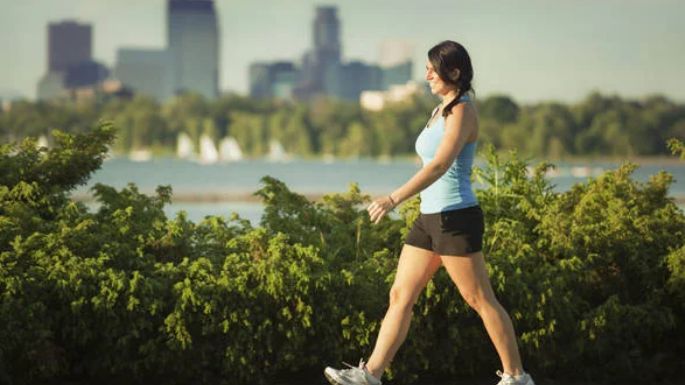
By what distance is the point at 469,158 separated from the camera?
6.16 metres

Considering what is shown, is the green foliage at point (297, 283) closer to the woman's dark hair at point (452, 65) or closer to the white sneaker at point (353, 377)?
the white sneaker at point (353, 377)

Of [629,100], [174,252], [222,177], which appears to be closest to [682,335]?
[174,252]

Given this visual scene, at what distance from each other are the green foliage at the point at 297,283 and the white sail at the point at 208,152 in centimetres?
14106

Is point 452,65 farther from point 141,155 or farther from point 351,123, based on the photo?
point 141,155

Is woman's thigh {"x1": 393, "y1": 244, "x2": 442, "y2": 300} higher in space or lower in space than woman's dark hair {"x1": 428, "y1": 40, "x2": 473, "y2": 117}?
lower

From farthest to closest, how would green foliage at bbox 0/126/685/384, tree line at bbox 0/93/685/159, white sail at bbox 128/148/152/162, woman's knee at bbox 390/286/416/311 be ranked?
white sail at bbox 128/148/152/162 < tree line at bbox 0/93/685/159 < green foliage at bbox 0/126/685/384 < woman's knee at bbox 390/286/416/311

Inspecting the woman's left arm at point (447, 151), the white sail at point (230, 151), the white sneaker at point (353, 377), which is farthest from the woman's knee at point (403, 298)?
the white sail at point (230, 151)

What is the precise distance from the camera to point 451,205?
6129 mm

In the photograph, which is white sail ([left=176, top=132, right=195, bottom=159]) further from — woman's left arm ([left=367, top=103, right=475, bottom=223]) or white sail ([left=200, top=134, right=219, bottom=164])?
woman's left arm ([left=367, top=103, right=475, bottom=223])

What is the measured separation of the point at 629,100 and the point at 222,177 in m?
59.3

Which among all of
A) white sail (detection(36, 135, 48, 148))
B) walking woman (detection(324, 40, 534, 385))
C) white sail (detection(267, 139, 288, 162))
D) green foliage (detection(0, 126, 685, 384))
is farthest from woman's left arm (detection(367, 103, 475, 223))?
white sail (detection(267, 139, 288, 162))

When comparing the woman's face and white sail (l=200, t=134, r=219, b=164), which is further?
white sail (l=200, t=134, r=219, b=164)

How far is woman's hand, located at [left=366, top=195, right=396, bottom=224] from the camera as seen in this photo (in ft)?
18.9

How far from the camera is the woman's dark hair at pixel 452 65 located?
241 inches
